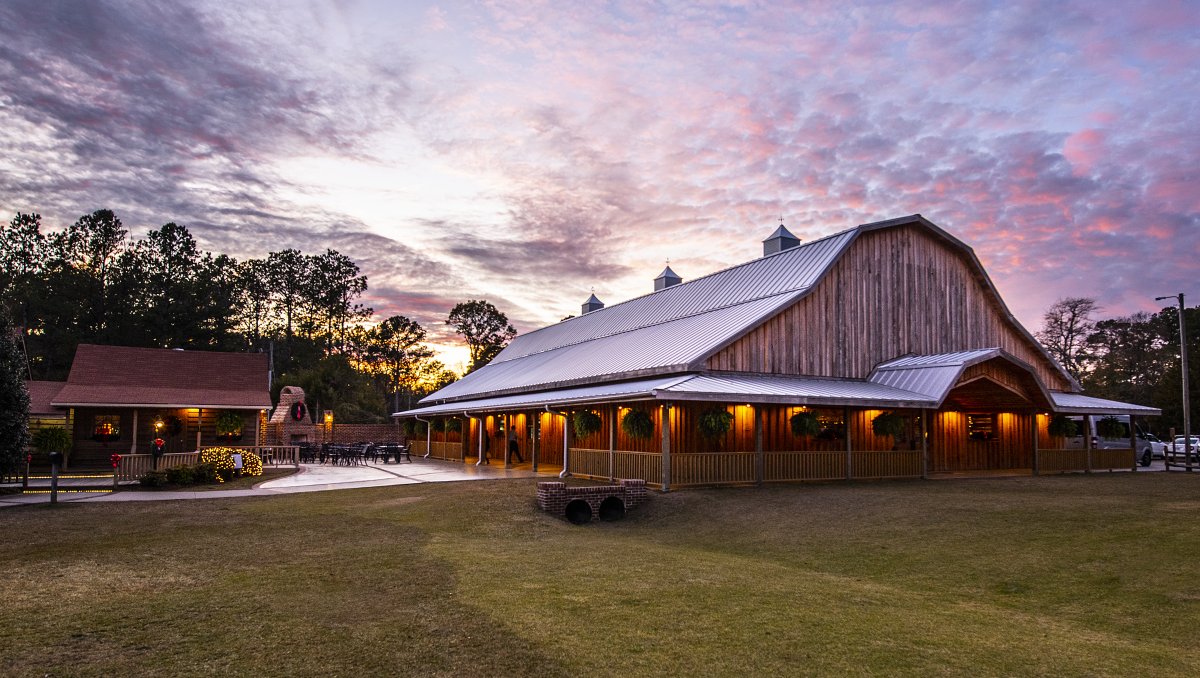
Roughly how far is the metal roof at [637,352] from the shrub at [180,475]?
12.4 m

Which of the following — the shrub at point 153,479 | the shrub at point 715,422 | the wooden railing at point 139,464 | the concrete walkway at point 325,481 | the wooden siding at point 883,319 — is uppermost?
the wooden siding at point 883,319

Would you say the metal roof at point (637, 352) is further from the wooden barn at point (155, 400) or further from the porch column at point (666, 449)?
the wooden barn at point (155, 400)

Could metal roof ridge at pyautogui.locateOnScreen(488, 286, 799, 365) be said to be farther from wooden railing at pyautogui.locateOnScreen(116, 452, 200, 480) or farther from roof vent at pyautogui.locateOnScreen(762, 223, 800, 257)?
wooden railing at pyautogui.locateOnScreen(116, 452, 200, 480)

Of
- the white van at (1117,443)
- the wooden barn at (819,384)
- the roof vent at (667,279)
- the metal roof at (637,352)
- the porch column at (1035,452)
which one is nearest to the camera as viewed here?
the wooden barn at (819,384)

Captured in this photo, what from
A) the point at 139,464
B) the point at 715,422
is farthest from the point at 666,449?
the point at 139,464

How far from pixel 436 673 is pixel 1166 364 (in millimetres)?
66738

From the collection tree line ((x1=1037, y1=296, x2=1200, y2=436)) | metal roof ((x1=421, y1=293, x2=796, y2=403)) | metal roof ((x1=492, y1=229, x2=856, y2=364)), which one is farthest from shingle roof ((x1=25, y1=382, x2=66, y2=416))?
tree line ((x1=1037, y1=296, x2=1200, y2=436))

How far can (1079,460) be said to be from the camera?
25484mm

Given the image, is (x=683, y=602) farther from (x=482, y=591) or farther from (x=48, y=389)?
(x=48, y=389)

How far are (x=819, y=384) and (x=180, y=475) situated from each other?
60.8ft

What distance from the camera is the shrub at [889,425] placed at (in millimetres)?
21781

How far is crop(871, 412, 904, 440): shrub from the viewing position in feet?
71.5

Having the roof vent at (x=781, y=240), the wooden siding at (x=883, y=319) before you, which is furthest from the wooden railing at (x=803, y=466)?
the roof vent at (x=781, y=240)

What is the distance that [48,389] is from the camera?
34.4m
